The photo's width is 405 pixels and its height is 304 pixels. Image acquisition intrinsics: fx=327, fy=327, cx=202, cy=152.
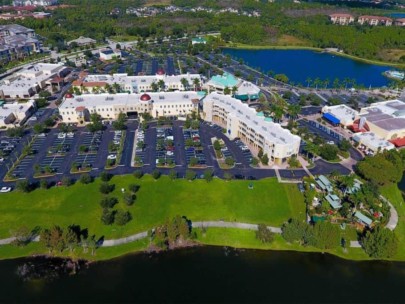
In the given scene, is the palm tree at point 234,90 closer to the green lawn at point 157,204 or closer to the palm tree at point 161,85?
the palm tree at point 161,85

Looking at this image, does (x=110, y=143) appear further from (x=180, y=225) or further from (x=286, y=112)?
(x=286, y=112)

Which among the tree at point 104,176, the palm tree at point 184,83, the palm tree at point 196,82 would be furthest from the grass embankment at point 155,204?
the palm tree at point 196,82

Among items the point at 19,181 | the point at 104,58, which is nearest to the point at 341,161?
the point at 19,181

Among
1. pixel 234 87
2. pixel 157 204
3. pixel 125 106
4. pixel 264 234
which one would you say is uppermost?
pixel 234 87

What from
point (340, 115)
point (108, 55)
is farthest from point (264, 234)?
point (108, 55)

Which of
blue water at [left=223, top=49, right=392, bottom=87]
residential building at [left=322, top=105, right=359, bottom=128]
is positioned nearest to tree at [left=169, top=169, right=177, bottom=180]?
residential building at [left=322, top=105, right=359, bottom=128]

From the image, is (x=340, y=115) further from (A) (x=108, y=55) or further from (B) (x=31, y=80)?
(B) (x=31, y=80)
